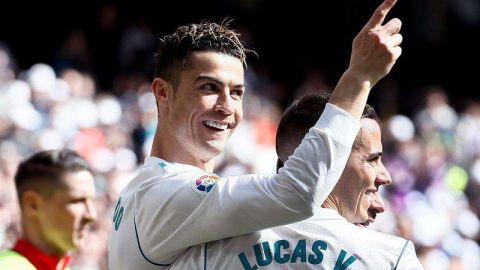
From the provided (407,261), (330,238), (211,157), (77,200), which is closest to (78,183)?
(77,200)

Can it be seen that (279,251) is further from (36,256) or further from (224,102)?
(36,256)

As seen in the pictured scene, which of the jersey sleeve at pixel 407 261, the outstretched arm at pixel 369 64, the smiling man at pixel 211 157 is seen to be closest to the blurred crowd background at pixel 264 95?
the smiling man at pixel 211 157

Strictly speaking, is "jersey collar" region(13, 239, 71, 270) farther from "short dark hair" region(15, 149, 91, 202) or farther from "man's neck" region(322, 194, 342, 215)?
"man's neck" region(322, 194, 342, 215)

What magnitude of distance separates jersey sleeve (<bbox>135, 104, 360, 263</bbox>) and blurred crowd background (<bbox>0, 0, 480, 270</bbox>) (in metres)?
5.13

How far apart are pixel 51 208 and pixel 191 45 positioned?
61.1 inches

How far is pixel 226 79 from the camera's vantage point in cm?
415

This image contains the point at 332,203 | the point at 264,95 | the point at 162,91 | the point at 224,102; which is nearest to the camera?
the point at 332,203

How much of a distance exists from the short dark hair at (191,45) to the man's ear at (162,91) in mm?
21

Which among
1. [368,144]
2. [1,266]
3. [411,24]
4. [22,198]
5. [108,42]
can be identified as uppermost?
[411,24]

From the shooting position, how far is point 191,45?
4.27m

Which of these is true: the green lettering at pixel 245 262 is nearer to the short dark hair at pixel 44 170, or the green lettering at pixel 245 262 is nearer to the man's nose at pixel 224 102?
the man's nose at pixel 224 102

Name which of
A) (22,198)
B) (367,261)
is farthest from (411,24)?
(367,261)

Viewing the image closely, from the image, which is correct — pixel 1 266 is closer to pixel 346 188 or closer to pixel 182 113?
pixel 182 113

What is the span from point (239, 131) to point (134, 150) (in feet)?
4.61
